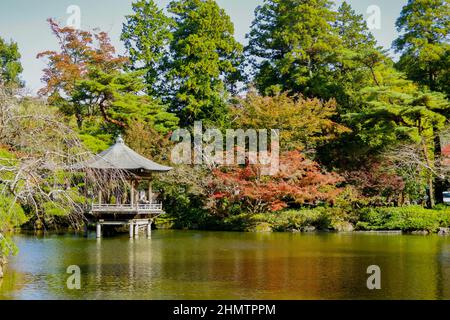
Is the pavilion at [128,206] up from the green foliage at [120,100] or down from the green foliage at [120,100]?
down

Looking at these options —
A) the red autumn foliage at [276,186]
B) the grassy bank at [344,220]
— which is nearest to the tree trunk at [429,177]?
the grassy bank at [344,220]

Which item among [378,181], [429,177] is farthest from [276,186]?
[429,177]

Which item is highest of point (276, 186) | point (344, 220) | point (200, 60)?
point (200, 60)

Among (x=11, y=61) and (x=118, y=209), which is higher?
(x=11, y=61)

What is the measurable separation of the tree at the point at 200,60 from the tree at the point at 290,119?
4.45 metres

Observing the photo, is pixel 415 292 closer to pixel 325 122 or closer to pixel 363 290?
pixel 363 290

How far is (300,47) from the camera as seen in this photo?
84.4ft

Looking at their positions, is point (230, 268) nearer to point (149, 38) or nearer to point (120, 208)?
point (120, 208)

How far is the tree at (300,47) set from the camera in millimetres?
24828

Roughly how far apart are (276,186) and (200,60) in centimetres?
987

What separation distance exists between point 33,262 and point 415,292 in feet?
24.6

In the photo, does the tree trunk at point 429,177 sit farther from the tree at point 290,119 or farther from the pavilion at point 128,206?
the pavilion at point 128,206

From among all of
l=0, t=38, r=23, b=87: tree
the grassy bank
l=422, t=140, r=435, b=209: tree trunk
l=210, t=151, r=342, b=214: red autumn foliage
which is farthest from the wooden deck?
l=0, t=38, r=23, b=87: tree

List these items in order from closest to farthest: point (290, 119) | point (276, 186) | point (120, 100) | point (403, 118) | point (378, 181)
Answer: point (276, 186) → point (403, 118) → point (378, 181) → point (290, 119) → point (120, 100)
